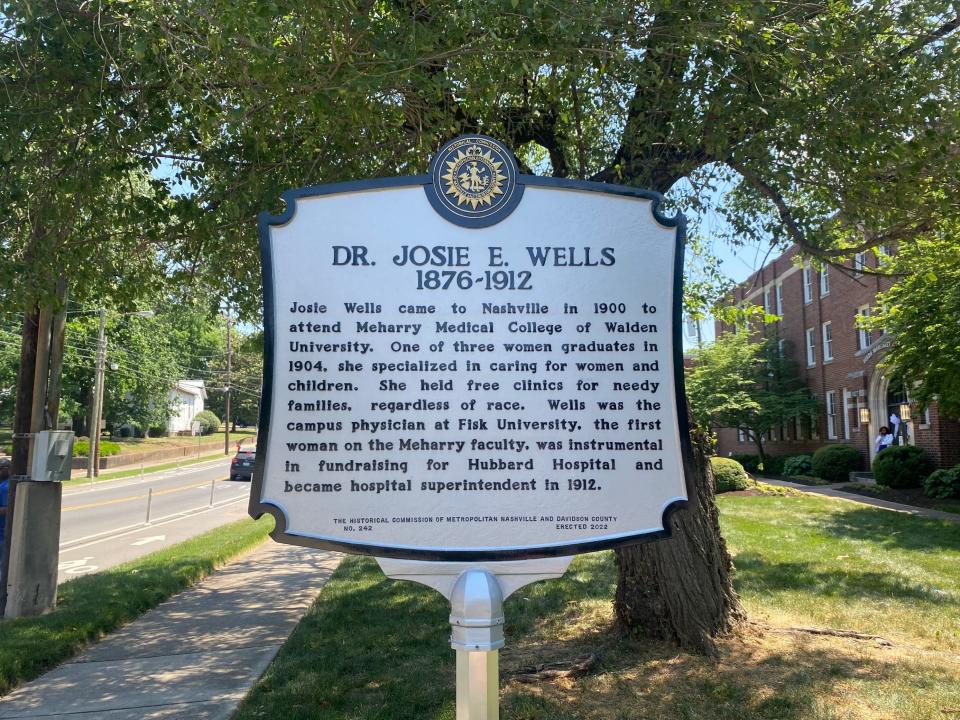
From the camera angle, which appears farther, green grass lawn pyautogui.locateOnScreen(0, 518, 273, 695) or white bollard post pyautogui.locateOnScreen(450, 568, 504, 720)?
green grass lawn pyautogui.locateOnScreen(0, 518, 273, 695)

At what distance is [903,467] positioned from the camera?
19.2m

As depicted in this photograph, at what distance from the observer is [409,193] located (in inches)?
128

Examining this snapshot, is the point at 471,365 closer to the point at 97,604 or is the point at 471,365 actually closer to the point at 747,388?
the point at 97,604

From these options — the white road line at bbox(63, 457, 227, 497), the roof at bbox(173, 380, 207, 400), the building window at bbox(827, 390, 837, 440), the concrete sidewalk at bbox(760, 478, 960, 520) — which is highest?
the roof at bbox(173, 380, 207, 400)

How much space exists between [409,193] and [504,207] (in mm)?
405

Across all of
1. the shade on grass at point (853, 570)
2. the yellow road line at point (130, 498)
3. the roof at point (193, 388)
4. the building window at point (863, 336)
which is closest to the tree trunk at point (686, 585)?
the shade on grass at point (853, 570)

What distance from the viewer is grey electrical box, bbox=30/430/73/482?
8.10 metres

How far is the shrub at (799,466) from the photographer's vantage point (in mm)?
27375

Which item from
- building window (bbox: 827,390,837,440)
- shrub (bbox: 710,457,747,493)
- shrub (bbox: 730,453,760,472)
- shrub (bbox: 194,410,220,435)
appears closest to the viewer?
shrub (bbox: 710,457,747,493)

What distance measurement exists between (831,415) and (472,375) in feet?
95.0

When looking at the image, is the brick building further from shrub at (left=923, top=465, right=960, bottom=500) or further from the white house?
the white house

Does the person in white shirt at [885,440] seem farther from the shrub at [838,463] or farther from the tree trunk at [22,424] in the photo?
the tree trunk at [22,424]

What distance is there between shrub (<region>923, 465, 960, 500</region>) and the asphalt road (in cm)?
1633

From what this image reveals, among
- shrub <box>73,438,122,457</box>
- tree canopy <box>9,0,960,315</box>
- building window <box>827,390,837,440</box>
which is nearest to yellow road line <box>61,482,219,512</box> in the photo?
shrub <box>73,438,122,457</box>
